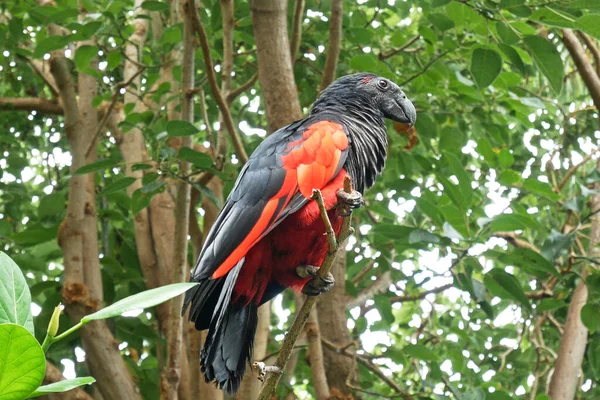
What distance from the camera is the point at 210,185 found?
4566 millimetres

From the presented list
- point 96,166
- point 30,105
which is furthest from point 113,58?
point 30,105

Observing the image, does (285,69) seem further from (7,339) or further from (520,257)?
(7,339)

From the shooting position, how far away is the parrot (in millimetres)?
2578

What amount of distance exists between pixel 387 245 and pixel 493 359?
1495 mm

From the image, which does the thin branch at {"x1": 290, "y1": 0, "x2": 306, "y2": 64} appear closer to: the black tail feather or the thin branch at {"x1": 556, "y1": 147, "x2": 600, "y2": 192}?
the black tail feather

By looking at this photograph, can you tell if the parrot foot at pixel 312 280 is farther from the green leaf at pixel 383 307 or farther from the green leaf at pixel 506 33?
the green leaf at pixel 383 307

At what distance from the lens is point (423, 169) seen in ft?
15.4

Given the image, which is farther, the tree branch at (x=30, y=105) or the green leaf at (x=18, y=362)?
the tree branch at (x=30, y=105)

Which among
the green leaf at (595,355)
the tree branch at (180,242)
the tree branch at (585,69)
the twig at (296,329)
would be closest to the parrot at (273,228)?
the twig at (296,329)

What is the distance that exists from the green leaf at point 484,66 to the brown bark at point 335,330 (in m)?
1.36

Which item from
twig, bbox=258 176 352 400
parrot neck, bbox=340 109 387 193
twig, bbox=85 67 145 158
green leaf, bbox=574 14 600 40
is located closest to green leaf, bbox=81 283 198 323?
twig, bbox=258 176 352 400

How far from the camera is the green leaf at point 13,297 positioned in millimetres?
1274

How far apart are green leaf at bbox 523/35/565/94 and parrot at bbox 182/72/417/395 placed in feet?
2.50

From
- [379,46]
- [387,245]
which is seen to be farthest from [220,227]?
[379,46]
